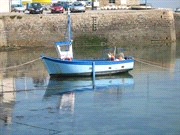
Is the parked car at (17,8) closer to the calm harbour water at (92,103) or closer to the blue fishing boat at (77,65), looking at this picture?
the calm harbour water at (92,103)

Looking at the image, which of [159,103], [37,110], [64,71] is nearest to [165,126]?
[159,103]

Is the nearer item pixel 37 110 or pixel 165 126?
pixel 165 126

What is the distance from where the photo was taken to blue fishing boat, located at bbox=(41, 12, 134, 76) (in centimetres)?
2452

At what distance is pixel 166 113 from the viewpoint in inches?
695

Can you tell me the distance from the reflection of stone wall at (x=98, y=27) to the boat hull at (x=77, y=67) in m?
12.6

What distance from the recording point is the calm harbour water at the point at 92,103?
16.0 m

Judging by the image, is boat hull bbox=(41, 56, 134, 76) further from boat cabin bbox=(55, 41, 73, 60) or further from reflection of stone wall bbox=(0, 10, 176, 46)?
reflection of stone wall bbox=(0, 10, 176, 46)

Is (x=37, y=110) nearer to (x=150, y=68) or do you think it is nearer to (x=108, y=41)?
(x=150, y=68)

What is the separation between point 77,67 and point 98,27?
47.6 ft

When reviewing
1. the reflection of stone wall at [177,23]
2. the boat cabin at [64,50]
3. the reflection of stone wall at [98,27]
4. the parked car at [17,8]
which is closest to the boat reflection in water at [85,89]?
the boat cabin at [64,50]

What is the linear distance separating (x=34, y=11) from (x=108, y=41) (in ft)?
18.4

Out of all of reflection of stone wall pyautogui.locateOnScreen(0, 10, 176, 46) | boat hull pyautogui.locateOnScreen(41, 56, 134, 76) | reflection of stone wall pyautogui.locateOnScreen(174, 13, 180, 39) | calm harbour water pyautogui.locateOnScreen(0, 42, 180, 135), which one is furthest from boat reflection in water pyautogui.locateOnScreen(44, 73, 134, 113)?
reflection of stone wall pyautogui.locateOnScreen(174, 13, 180, 39)

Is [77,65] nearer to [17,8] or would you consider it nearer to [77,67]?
[77,67]

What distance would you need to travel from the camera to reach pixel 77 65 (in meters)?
24.5
